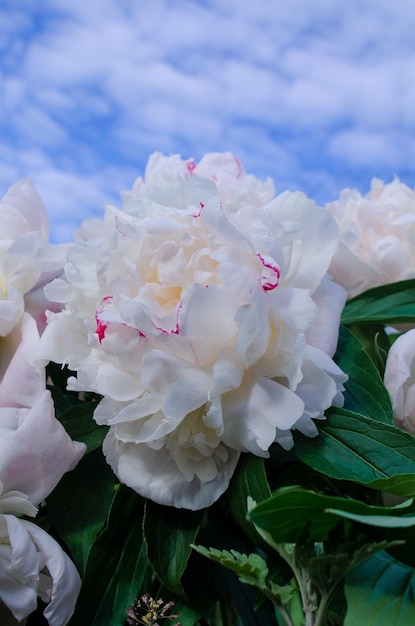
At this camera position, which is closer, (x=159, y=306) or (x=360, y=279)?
(x=159, y=306)

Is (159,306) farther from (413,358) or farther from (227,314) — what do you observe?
(413,358)

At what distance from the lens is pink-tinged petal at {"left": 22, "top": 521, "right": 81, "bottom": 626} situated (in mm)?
446

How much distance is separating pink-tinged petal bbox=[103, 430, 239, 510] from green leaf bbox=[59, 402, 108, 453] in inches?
2.1

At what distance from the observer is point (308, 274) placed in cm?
50

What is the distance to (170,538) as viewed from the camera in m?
0.47

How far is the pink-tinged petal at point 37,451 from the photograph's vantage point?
464mm

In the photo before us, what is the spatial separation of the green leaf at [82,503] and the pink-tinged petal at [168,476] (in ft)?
0.16

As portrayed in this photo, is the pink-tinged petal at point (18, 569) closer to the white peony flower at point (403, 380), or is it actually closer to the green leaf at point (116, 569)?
the green leaf at point (116, 569)

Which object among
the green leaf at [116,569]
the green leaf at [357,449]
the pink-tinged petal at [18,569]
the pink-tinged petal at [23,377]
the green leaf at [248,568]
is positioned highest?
the green leaf at [248,568]

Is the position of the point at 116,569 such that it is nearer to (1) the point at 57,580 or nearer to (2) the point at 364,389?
(1) the point at 57,580

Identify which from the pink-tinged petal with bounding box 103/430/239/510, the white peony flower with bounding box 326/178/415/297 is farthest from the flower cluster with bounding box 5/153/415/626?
the white peony flower with bounding box 326/178/415/297

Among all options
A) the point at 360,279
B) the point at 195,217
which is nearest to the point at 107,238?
the point at 195,217

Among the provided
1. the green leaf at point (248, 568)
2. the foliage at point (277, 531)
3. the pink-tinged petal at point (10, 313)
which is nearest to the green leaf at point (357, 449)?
the foliage at point (277, 531)

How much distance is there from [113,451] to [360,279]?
1.11ft
